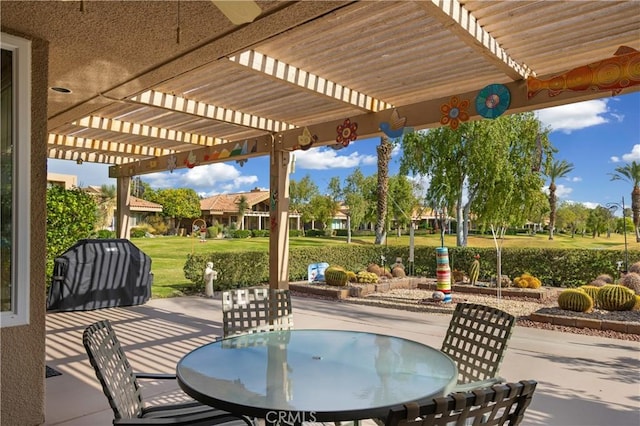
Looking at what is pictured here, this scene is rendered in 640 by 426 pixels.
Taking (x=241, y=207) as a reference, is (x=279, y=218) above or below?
below

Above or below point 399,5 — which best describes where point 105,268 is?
below

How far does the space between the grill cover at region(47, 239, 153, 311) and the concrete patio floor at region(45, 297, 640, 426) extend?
198mm

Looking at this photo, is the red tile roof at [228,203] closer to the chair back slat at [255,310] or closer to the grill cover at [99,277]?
the grill cover at [99,277]

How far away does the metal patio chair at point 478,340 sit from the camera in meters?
2.52

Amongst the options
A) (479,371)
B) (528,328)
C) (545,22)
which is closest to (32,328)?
(479,371)

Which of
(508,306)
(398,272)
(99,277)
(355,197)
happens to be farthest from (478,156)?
(355,197)

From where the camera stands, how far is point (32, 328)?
301cm

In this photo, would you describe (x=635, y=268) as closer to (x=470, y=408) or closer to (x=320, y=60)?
(x=320, y=60)

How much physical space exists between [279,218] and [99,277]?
3117 millimetres

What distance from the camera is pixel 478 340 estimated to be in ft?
8.78

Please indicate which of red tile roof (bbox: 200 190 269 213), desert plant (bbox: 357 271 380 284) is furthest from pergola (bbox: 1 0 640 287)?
red tile roof (bbox: 200 190 269 213)

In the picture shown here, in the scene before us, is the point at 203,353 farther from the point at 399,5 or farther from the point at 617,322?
the point at 617,322

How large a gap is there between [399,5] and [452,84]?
202cm

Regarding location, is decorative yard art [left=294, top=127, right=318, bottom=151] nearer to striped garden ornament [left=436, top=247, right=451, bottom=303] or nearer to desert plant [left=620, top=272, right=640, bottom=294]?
striped garden ornament [left=436, top=247, right=451, bottom=303]
